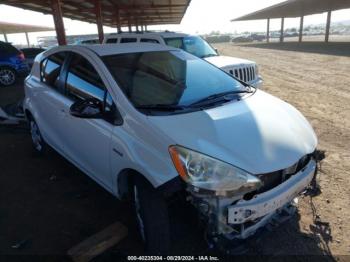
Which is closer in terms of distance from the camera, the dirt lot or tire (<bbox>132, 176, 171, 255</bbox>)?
tire (<bbox>132, 176, 171, 255</bbox>)

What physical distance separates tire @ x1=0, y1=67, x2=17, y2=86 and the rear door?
1056 cm

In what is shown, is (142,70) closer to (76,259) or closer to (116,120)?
(116,120)

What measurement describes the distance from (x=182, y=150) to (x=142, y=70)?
133 cm

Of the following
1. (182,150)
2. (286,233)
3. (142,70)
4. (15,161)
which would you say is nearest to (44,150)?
(15,161)

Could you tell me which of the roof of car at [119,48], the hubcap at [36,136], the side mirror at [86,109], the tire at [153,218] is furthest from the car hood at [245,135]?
the hubcap at [36,136]

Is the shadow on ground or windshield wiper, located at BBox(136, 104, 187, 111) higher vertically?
windshield wiper, located at BBox(136, 104, 187, 111)

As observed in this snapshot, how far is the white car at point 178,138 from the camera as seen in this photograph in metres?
2.33

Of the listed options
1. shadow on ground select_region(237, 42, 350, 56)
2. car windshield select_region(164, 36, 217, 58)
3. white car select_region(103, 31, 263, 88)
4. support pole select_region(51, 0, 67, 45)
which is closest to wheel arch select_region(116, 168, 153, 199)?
white car select_region(103, 31, 263, 88)

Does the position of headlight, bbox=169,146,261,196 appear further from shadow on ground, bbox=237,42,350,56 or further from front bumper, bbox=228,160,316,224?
shadow on ground, bbox=237,42,350,56

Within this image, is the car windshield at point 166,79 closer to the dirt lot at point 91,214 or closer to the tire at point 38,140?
the dirt lot at point 91,214

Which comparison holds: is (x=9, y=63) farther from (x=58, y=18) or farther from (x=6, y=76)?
(x=58, y=18)

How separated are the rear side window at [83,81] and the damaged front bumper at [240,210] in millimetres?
1509

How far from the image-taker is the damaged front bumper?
228cm

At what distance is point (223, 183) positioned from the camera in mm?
2264
